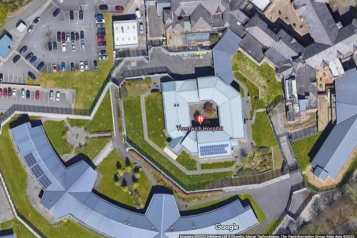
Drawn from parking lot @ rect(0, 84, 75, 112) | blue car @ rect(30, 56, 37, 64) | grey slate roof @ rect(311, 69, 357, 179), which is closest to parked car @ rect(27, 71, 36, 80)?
parking lot @ rect(0, 84, 75, 112)

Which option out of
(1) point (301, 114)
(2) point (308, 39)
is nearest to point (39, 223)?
(1) point (301, 114)

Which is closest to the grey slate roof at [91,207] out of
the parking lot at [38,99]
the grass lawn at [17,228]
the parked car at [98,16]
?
the parking lot at [38,99]

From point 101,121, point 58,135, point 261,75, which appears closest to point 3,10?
point 58,135

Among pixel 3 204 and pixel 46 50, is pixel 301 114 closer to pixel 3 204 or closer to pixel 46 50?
pixel 46 50

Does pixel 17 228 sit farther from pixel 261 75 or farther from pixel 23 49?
pixel 261 75

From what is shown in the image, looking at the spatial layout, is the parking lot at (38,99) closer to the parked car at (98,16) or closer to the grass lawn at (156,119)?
the grass lawn at (156,119)
